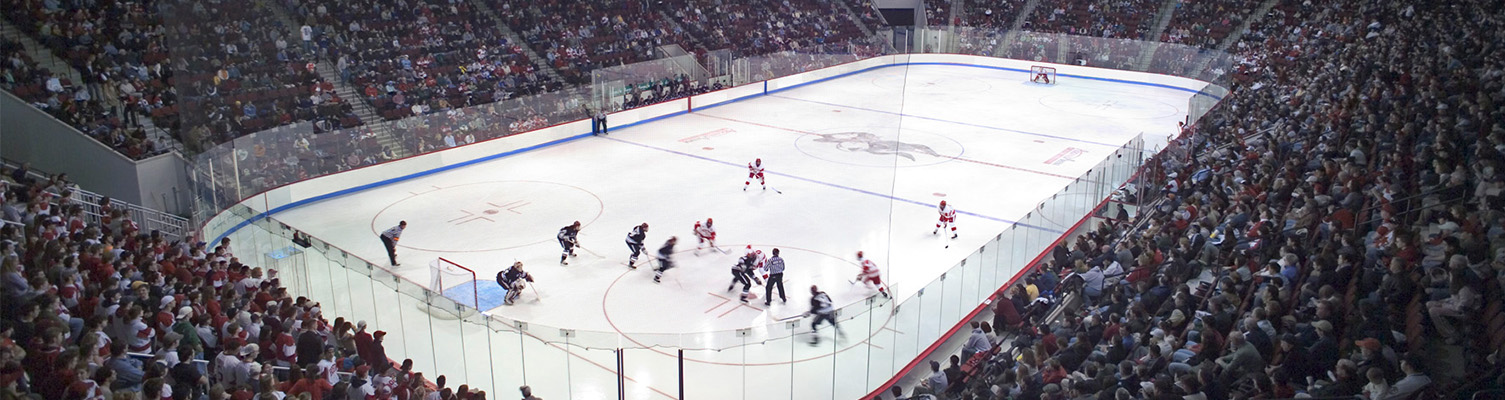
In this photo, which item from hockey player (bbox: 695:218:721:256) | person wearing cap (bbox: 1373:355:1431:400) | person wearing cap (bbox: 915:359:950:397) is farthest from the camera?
hockey player (bbox: 695:218:721:256)

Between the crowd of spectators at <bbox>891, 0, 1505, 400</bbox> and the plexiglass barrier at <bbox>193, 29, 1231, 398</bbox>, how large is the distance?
2.88 feet

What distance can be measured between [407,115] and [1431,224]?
68.6ft

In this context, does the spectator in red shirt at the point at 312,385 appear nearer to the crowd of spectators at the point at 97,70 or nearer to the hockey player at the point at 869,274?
the hockey player at the point at 869,274

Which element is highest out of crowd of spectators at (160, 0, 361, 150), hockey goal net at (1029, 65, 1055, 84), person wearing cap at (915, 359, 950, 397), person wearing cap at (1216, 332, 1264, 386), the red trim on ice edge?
crowd of spectators at (160, 0, 361, 150)

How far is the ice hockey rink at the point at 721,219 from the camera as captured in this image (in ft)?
34.9

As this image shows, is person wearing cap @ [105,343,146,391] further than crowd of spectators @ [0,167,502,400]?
Yes

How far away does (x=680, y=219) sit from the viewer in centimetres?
1833

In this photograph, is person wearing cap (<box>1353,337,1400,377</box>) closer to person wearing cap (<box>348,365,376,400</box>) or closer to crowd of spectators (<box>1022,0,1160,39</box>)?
person wearing cap (<box>348,365,376,400</box>)

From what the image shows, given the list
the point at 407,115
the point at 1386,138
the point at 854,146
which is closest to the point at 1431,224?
the point at 1386,138

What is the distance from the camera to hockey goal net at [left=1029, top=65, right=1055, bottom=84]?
3796cm

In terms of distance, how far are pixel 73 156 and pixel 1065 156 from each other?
20560 mm

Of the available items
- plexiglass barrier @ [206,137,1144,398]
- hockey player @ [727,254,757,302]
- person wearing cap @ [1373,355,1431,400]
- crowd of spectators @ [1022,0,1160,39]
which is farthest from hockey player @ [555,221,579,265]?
crowd of spectators @ [1022,0,1160,39]

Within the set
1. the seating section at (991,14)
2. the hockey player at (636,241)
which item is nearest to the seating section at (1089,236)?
the hockey player at (636,241)

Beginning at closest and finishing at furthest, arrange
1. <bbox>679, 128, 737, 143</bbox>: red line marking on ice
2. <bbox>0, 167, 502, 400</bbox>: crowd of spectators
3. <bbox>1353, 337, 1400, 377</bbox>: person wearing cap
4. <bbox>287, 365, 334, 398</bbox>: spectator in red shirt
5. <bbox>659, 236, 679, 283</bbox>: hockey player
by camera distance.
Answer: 1. <bbox>1353, 337, 1400, 377</bbox>: person wearing cap
2. <bbox>0, 167, 502, 400</bbox>: crowd of spectators
3. <bbox>287, 365, 334, 398</bbox>: spectator in red shirt
4. <bbox>659, 236, 679, 283</bbox>: hockey player
5. <bbox>679, 128, 737, 143</bbox>: red line marking on ice
